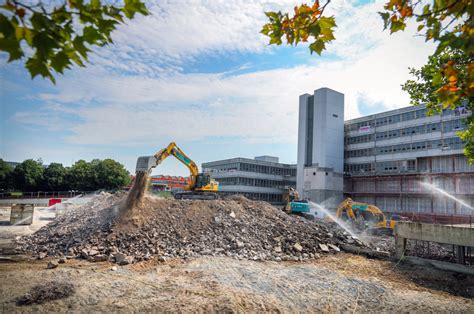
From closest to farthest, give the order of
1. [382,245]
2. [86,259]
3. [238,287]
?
[238,287]
[86,259]
[382,245]

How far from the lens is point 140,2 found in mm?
3062

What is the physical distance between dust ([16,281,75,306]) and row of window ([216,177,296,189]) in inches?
1787

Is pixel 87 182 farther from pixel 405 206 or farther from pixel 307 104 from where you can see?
pixel 405 206

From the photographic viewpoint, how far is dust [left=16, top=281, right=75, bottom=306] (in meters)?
8.93

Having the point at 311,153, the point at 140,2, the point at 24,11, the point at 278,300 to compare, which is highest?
the point at 311,153

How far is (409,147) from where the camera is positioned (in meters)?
45.4

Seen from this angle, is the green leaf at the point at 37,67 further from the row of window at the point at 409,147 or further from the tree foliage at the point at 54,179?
the tree foliage at the point at 54,179

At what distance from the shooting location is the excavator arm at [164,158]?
70.3 ft

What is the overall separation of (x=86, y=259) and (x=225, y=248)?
21.3 ft

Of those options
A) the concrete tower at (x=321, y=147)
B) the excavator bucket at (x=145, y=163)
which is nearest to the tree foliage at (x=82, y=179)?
the concrete tower at (x=321, y=147)

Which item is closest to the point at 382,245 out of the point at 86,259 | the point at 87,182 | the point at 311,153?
the point at 86,259

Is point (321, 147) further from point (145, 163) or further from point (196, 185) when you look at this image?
point (145, 163)

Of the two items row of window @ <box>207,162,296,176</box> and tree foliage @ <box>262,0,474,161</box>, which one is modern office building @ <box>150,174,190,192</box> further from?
tree foliage @ <box>262,0,474,161</box>

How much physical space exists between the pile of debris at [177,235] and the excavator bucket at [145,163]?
218cm
